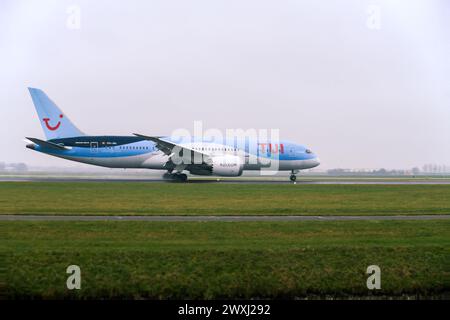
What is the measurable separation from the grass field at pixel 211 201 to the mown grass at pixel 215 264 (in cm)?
622

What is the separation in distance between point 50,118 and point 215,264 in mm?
39650

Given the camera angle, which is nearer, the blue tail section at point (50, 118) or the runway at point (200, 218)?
the runway at point (200, 218)

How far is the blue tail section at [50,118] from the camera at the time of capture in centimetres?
4756

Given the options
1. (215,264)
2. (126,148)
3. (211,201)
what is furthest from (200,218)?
(126,148)

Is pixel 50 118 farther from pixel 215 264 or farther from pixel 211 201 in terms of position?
pixel 215 264

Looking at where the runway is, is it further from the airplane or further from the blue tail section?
the blue tail section

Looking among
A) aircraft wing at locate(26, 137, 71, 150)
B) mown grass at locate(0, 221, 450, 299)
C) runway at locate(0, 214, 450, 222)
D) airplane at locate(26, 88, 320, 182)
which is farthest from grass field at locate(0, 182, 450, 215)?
airplane at locate(26, 88, 320, 182)

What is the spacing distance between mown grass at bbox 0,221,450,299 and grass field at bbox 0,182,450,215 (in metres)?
6.22

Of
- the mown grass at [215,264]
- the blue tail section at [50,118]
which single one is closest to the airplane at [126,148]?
the blue tail section at [50,118]

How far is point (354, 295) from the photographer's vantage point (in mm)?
12773

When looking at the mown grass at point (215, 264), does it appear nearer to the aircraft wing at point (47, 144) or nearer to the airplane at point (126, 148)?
the airplane at point (126, 148)

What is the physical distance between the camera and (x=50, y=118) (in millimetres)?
47656
